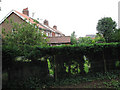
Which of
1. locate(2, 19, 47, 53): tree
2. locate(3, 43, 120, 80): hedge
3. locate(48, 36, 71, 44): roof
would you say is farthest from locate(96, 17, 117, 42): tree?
locate(3, 43, 120, 80): hedge

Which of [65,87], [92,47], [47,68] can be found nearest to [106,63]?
[92,47]

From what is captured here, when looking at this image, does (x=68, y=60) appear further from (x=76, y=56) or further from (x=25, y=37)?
(x=25, y=37)

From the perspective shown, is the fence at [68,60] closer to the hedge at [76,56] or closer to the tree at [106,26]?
the hedge at [76,56]

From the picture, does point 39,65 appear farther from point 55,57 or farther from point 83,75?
point 83,75

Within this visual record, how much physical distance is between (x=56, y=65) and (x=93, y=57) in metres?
2.00

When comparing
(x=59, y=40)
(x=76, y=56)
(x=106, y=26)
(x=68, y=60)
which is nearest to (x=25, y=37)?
(x=68, y=60)

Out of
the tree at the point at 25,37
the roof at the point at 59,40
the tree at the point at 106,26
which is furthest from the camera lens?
the tree at the point at 106,26

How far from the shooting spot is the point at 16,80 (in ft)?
16.9

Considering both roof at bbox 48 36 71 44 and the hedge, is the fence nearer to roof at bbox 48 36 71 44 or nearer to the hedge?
the hedge

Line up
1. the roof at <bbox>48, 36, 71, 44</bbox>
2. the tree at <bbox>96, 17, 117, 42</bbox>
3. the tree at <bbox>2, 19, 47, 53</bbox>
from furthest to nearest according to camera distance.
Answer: the tree at <bbox>96, 17, 117, 42</bbox>
the roof at <bbox>48, 36, 71, 44</bbox>
the tree at <bbox>2, 19, 47, 53</bbox>

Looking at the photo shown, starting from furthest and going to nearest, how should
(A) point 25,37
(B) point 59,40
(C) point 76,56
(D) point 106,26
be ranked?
(D) point 106,26 < (B) point 59,40 < (A) point 25,37 < (C) point 76,56

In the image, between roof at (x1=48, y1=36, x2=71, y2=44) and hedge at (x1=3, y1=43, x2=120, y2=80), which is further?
roof at (x1=48, y1=36, x2=71, y2=44)

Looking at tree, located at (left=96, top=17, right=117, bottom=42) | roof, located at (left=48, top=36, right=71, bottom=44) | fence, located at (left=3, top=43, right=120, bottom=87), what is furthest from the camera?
tree, located at (left=96, top=17, right=117, bottom=42)

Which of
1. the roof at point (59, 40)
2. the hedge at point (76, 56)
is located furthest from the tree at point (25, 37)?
the roof at point (59, 40)
